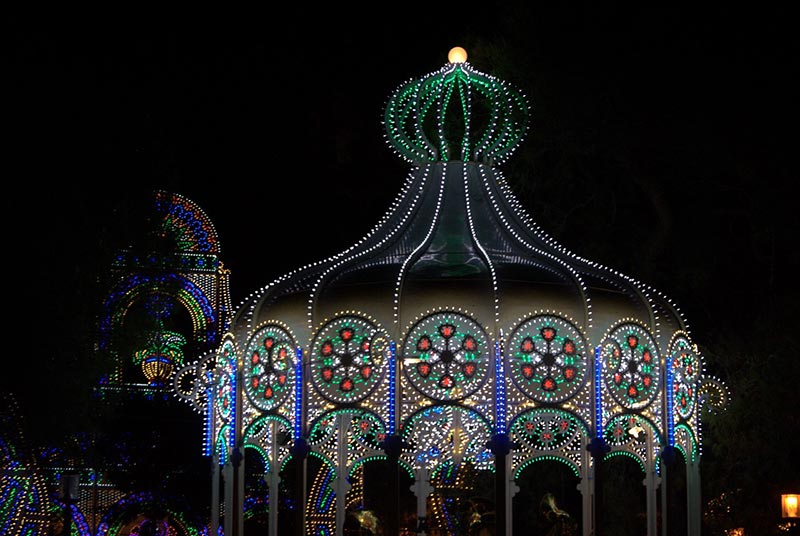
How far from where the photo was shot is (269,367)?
2228cm

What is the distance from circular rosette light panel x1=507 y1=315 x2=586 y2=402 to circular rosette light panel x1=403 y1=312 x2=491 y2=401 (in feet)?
1.19

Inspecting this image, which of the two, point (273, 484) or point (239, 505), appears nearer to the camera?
point (273, 484)

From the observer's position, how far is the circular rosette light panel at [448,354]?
21328mm

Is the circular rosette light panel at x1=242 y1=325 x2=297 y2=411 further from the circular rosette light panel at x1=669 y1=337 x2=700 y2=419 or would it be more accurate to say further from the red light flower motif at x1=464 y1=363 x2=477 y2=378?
the circular rosette light panel at x1=669 y1=337 x2=700 y2=419

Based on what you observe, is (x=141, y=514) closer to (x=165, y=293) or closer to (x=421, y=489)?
(x=165, y=293)


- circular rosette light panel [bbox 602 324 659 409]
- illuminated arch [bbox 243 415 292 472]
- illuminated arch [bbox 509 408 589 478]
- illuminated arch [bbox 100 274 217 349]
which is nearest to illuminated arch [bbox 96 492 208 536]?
illuminated arch [bbox 100 274 217 349]

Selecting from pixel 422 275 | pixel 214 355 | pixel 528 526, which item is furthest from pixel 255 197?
pixel 422 275

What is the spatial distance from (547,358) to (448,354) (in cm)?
109

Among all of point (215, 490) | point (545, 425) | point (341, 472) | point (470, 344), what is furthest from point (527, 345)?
point (215, 490)

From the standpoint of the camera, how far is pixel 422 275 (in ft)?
72.1

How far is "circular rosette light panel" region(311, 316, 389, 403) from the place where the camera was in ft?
70.6

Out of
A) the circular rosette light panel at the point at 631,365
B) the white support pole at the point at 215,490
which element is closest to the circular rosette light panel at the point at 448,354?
the circular rosette light panel at the point at 631,365

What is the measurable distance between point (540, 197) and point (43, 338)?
925 cm

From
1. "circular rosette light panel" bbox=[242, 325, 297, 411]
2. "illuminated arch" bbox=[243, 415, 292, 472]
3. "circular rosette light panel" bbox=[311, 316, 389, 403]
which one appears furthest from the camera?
"illuminated arch" bbox=[243, 415, 292, 472]
